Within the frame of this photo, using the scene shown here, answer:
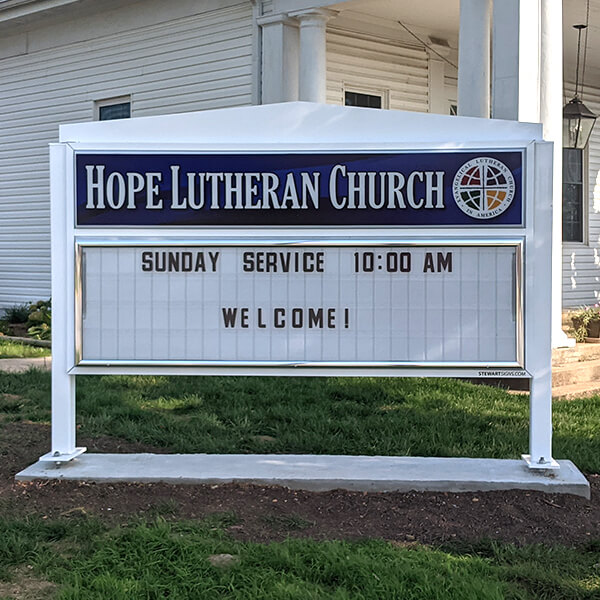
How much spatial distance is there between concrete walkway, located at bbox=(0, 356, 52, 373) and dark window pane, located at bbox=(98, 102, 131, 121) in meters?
4.51

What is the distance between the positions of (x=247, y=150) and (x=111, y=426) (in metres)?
2.71

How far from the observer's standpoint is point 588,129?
13070 millimetres

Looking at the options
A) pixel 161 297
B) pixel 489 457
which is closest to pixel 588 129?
pixel 489 457

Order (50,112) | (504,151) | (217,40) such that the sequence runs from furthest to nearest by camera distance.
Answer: (50,112)
(217,40)
(504,151)

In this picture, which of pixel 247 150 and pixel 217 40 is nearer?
pixel 247 150

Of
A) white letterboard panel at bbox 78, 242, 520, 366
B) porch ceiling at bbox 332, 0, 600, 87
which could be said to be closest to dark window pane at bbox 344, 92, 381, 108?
porch ceiling at bbox 332, 0, 600, 87

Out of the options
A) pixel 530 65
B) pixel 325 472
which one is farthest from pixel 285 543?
pixel 530 65

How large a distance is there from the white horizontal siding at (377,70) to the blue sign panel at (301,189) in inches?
273

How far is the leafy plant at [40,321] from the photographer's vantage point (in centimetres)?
1344

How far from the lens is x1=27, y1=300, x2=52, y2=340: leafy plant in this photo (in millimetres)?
13438

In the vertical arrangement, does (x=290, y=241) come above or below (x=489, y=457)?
above

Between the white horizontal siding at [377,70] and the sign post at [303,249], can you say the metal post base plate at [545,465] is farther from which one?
the white horizontal siding at [377,70]

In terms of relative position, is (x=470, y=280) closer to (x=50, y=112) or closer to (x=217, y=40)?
(x=217, y=40)

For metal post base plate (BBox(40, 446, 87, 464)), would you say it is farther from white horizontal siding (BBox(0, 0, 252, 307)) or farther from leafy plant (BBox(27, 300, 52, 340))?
leafy plant (BBox(27, 300, 52, 340))
